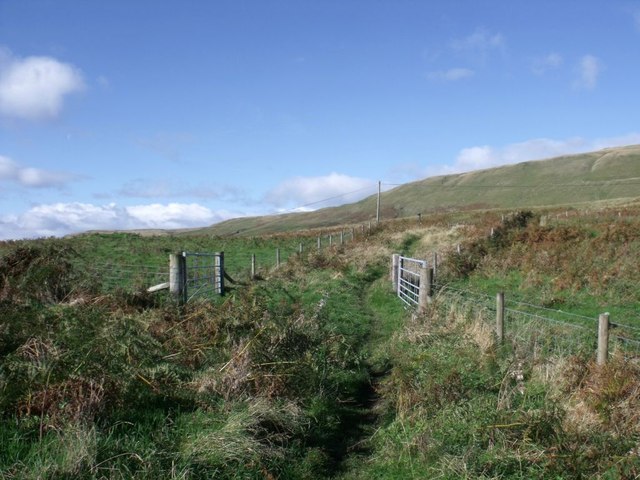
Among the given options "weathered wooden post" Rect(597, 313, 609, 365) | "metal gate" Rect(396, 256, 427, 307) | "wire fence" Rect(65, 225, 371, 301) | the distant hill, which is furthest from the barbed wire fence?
the distant hill

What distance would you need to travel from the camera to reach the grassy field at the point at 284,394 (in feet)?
16.8

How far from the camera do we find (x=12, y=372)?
5.96 m

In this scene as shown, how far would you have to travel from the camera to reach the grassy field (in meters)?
5.13

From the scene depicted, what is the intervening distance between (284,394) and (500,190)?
13889 centimetres

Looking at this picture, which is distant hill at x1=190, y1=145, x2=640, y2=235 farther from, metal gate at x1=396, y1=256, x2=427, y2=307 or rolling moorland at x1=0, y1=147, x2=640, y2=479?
rolling moorland at x1=0, y1=147, x2=640, y2=479

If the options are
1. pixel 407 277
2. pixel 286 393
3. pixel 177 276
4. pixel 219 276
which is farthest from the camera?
pixel 407 277

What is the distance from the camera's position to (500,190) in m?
138

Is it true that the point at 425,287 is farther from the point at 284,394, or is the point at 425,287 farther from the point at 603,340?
the point at 284,394

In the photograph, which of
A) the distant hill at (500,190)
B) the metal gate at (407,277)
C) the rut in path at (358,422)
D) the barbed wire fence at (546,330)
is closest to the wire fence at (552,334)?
the barbed wire fence at (546,330)

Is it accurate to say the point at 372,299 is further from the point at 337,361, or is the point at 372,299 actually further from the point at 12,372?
the point at 12,372

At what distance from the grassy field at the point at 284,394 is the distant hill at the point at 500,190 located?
Answer: 107 metres

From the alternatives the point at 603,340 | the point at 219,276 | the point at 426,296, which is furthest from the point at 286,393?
the point at 219,276

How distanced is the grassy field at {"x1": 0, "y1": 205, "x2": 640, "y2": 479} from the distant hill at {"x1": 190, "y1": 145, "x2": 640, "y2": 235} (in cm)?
10720

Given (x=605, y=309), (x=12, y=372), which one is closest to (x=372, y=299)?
(x=605, y=309)
